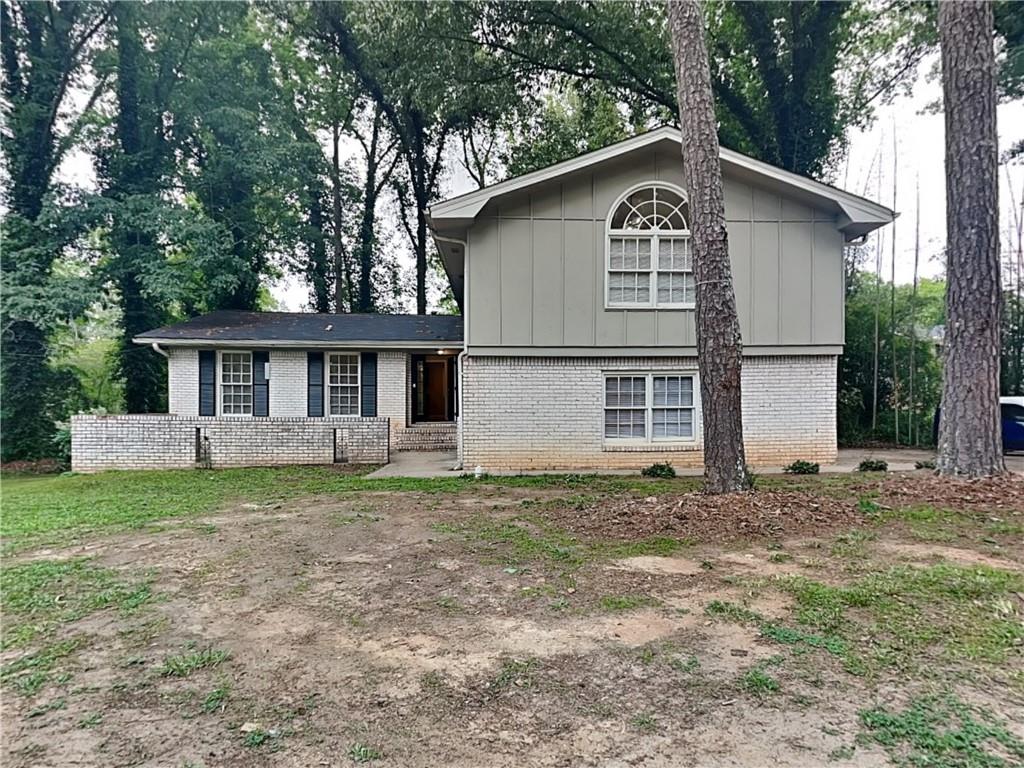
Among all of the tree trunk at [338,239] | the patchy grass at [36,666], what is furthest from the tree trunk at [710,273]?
the tree trunk at [338,239]

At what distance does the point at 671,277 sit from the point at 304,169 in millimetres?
15299

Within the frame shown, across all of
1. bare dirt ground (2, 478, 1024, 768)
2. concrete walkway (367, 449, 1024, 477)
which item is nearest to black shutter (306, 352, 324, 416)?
concrete walkway (367, 449, 1024, 477)

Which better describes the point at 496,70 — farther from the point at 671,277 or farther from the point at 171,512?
the point at 171,512

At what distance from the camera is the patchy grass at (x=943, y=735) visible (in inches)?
77.7

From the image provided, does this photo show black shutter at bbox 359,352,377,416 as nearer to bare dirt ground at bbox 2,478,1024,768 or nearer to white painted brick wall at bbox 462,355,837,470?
white painted brick wall at bbox 462,355,837,470

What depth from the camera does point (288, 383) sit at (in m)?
13.4

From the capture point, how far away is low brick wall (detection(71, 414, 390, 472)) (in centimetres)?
1091

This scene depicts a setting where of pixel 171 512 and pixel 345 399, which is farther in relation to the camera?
pixel 345 399

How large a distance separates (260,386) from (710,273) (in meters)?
11.2

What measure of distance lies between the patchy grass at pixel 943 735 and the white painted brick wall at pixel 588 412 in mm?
7759

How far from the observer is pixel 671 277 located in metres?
10.0

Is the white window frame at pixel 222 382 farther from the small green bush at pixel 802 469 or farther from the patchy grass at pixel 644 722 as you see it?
the patchy grass at pixel 644 722

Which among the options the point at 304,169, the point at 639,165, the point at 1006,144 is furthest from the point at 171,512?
the point at 1006,144

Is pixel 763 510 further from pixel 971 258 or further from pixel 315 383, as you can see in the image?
pixel 315 383
